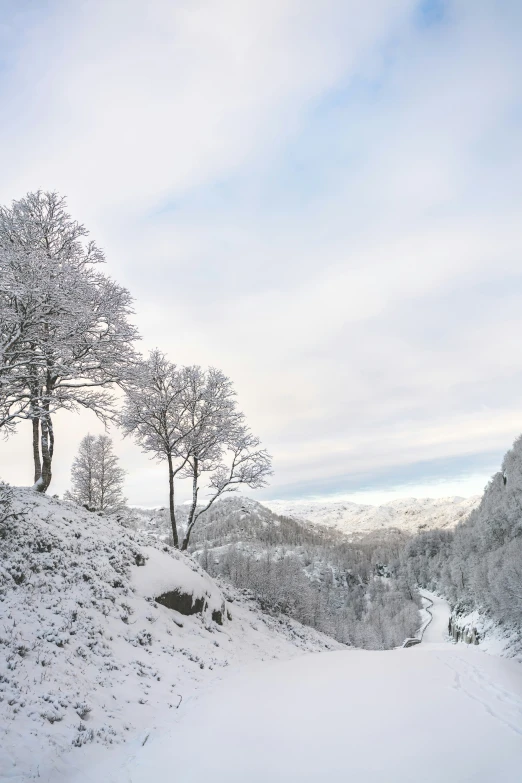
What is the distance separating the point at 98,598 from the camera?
1119 centimetres

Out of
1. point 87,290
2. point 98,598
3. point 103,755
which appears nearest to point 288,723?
point 103,755

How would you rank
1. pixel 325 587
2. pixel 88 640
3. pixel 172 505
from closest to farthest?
pixel 88 640, pixel 172 505, pixel 325 587

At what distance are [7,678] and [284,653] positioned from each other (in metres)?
12.6

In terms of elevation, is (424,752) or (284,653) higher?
(424,752)

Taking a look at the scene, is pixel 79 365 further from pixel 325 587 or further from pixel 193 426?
pixel 325 587

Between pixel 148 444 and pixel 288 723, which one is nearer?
pixel 288 723

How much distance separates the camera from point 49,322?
1184 cm

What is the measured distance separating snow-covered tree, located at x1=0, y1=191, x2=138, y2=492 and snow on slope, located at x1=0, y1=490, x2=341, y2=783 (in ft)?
12.9

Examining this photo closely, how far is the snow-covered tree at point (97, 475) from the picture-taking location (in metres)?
31.9

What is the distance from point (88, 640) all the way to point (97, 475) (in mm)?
25008

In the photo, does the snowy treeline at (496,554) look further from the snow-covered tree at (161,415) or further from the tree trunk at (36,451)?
the tree trunk at (36,451)

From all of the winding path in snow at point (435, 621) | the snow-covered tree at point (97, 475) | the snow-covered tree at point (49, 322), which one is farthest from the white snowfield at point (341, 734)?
the winding path in snow at point (435, 621)

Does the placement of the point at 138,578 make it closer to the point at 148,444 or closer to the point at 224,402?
the point at 148,444

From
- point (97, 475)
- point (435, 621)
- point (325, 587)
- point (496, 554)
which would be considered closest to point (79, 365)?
point (97, 475)
